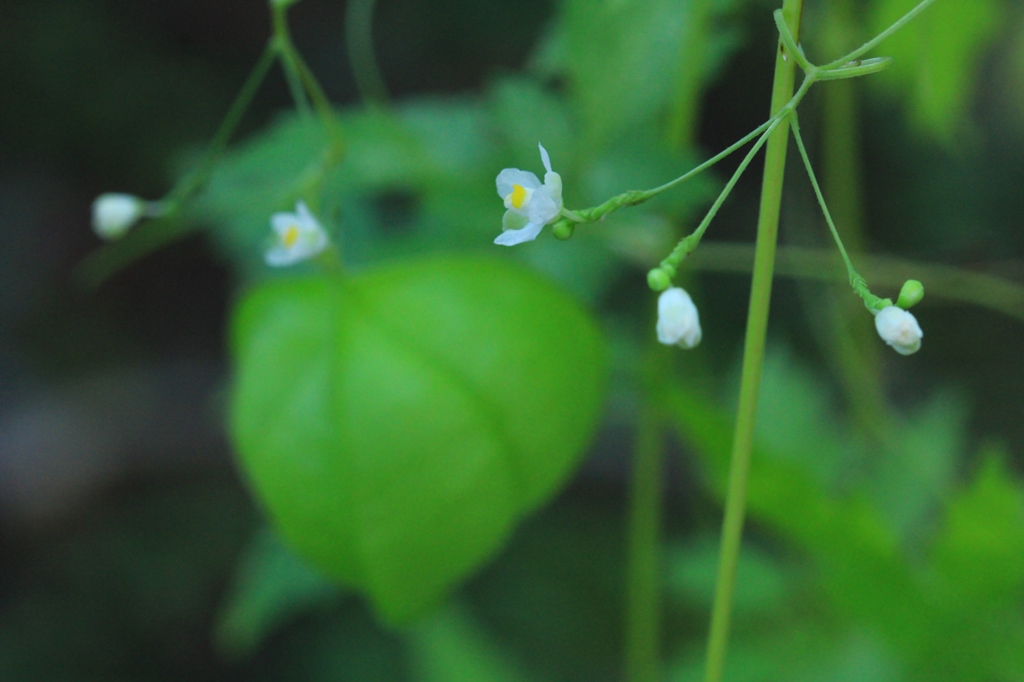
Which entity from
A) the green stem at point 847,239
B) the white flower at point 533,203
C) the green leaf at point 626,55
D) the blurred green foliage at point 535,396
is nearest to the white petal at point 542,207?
the white flower at point 533,203

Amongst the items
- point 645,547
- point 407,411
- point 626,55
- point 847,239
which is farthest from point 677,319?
point 847,239

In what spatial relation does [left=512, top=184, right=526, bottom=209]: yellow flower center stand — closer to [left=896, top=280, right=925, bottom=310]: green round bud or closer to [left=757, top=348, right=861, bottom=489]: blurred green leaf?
[left=896, top=280, right=925, bottom=310]: green round bud

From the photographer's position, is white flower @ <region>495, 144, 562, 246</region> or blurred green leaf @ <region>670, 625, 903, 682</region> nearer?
white flower @ <region>495, 144, 562, 246</region>

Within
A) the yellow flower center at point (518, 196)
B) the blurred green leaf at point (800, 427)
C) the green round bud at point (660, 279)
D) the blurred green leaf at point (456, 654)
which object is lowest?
the blurred green leaf at point (456, 654)

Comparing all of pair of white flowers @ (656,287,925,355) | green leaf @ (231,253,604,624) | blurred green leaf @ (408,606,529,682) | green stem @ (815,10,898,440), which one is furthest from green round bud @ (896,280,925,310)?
blurred green leaf @ (408,606,529,682)

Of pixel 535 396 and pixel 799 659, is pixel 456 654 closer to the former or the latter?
pixel 799 659

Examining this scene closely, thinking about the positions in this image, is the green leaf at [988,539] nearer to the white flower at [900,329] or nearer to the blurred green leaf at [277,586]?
the white flower at [900,329]

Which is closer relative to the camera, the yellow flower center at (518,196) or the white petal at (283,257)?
the yellow flower center at (518,196)
